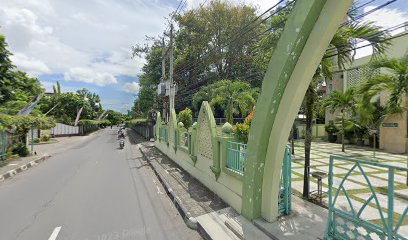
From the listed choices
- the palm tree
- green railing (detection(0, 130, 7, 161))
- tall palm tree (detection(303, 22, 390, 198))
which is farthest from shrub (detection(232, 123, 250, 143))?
green railing (detection(0, 130, 7, 161))

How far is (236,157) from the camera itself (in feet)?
19.4

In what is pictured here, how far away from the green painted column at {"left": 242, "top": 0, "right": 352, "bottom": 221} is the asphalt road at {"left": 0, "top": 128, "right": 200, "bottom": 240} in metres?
1.63

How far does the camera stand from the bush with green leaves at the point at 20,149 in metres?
14.3

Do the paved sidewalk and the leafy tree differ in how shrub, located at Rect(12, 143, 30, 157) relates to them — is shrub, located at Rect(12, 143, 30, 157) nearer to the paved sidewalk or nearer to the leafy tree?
the paved sidewalk

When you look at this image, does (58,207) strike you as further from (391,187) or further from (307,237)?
(391,187)

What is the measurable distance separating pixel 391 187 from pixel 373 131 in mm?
13712

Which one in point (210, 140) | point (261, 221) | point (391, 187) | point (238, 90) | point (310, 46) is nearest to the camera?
point (391, 187)

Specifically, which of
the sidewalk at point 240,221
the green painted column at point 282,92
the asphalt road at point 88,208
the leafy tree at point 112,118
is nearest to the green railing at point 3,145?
the asphalt road at point 88,208

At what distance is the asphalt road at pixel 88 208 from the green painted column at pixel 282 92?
5.36ft

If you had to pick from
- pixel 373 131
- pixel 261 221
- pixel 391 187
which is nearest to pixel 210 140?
pixel 261 221

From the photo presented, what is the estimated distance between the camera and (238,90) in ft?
62.2

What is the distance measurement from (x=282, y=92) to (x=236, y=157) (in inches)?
92.4

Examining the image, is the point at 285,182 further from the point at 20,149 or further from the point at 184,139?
the point at 20,149

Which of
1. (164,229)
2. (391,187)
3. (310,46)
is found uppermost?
(310,46)
